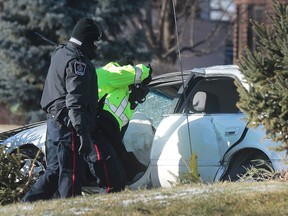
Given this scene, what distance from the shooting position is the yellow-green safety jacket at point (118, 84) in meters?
7.07

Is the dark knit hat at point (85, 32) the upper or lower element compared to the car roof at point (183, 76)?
upper

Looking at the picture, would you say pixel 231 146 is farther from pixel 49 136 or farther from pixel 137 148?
pixel 49 136

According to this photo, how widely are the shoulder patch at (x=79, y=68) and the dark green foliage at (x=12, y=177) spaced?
4.27ft

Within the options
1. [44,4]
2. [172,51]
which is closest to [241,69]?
[44,4]

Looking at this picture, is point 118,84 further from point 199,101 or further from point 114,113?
point 199,101

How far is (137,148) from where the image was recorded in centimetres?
758

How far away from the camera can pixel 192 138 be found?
23.7 ft

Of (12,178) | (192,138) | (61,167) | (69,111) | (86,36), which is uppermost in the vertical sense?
(86,36)

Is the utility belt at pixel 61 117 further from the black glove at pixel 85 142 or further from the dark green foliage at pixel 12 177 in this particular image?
the dark green foliage at pixel 12 177

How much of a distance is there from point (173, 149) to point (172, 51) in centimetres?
1596

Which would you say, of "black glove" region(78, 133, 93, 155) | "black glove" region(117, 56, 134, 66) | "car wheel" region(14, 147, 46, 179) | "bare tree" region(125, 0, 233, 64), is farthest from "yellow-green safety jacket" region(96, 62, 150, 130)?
"bare tree" region(125, 0, 233, 64)

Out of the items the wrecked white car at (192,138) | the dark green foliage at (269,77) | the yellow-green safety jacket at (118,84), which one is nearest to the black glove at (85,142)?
the yellow-green safety jacket at (118,84)

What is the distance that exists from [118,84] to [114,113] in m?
0.28

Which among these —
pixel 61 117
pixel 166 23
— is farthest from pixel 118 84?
pixel 166 23
